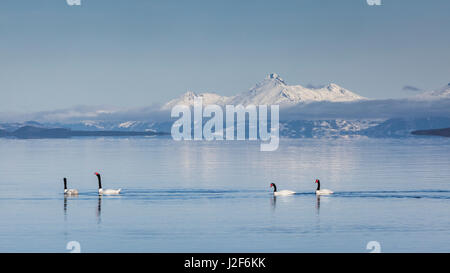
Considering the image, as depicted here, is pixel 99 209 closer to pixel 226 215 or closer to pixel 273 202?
pixel 226 215

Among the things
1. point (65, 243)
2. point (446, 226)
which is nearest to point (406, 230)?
point (446, 226)

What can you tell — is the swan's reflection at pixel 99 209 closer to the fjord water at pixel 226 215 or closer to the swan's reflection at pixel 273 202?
the fjord water at pixel 226 215

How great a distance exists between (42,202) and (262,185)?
25097 mm

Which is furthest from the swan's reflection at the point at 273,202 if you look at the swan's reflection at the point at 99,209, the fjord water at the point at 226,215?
the swan's reflection at the point at 99,209

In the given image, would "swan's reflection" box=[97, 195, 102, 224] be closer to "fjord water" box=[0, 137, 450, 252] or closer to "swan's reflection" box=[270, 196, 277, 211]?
"fjord water" box=[0, 137, 450, 252]

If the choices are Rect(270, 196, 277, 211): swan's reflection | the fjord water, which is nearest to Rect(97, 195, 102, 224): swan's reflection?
the fjord water

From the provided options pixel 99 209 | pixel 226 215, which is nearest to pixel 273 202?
pixel 226 215

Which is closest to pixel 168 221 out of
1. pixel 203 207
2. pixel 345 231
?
pixel 203 207

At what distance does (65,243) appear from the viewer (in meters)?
39.6
